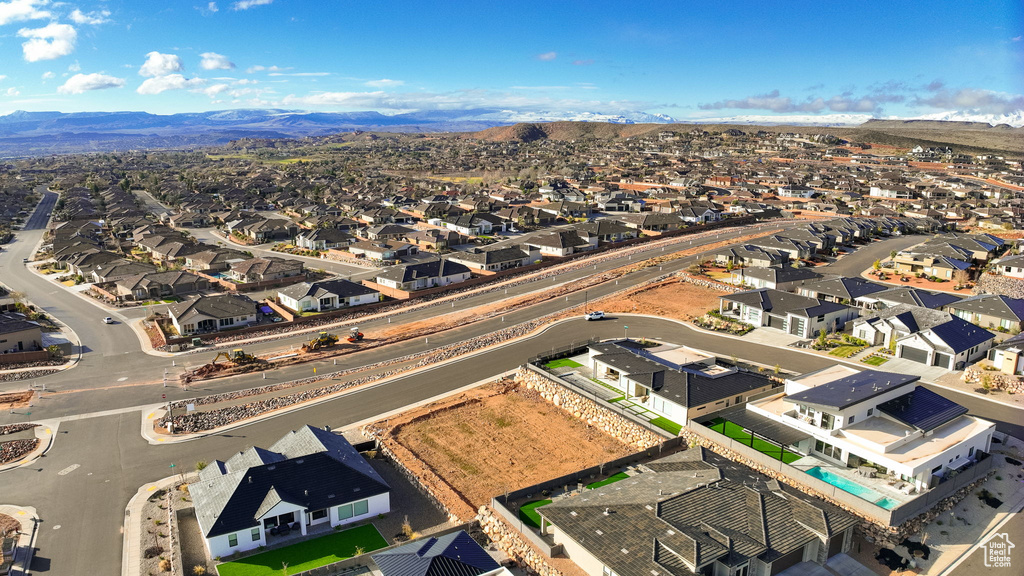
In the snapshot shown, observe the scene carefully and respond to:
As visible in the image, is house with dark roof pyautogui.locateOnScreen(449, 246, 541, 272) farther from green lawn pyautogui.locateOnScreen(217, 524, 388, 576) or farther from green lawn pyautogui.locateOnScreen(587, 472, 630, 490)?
green lawn pyautogui.locateOnScreen(217, 524, 388, 576)

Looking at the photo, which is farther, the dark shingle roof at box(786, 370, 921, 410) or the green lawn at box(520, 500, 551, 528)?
the dark shingle roof at box(786, 370, 921, 410)

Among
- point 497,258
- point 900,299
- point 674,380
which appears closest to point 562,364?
point 674,380

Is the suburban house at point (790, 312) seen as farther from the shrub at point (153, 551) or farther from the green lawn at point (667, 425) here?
the shrub at point (153, 551)

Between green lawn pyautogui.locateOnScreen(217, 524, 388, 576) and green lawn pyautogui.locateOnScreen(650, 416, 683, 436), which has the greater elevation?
green lawn pyautogui.locateOnScreen(650, 416, 683, 436)

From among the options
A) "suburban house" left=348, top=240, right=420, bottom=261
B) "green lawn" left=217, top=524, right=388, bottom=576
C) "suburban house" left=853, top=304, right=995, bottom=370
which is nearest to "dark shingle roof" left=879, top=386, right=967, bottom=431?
"suburban house" left=853, top=304, right=995, bottom=370

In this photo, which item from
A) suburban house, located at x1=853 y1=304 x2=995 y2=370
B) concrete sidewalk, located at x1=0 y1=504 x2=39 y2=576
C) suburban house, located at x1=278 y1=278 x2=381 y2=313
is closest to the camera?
concrete sidewalk, located at x1=0 y1=504 x2=39 y2=576

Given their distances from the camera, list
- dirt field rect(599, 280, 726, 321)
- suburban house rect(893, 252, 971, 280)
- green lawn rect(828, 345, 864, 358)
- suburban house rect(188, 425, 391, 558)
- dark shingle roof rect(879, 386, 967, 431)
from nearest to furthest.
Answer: suburban house rect(188, 425, 391, 558)
dark shingle roof rect(879, 386, 967, 431)
green lawn rect(828, 345, 864, 358)
dirt field rect(599, 280, 726, 321)
suburban house rect(893, 252, 971, 280)
